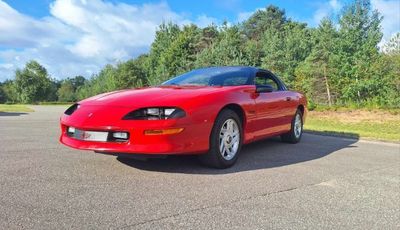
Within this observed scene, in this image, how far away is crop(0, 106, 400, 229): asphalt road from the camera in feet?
9.57

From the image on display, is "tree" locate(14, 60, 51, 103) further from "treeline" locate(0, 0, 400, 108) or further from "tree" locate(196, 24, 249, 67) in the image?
"tree" locate(196, 24, 249, 67)

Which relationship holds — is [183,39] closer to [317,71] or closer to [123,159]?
[317,71]

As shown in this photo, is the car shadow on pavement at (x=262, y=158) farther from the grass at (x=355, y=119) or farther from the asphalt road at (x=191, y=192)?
the grass at (x=355, y=119)

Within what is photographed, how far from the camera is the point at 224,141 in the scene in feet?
15.8

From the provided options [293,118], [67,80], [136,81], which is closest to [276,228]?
[293,118]

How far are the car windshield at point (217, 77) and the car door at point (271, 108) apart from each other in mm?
243

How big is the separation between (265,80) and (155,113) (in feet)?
9.05

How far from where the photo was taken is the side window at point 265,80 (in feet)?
19.8

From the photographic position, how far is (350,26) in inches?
1163

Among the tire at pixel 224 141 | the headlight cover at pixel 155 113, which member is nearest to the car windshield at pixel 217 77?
the tire at pixel 224 141

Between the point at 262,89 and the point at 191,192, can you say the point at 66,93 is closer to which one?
the point at 262,89

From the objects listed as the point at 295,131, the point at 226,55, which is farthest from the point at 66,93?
the point at 295,131

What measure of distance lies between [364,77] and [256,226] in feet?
79.4

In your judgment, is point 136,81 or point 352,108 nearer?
point 352,108
